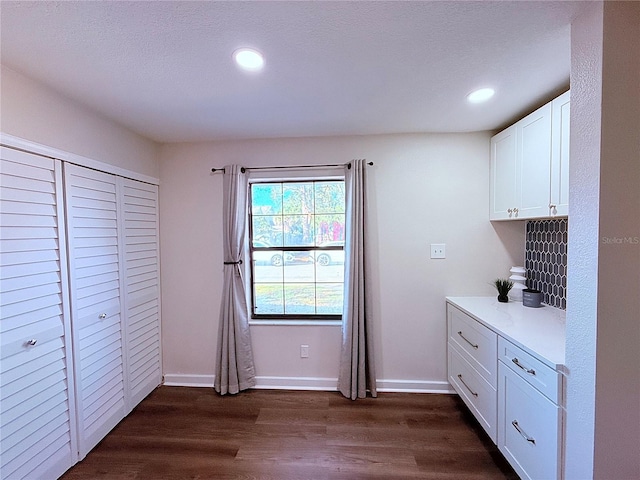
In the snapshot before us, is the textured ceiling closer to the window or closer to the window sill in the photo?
the window

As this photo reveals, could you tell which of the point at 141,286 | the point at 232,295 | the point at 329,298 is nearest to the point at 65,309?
the point at 141,286

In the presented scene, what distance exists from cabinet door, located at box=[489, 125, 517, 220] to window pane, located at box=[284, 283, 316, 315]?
5.73 ft

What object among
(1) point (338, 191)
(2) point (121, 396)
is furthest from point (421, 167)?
(2) point (121, 396)

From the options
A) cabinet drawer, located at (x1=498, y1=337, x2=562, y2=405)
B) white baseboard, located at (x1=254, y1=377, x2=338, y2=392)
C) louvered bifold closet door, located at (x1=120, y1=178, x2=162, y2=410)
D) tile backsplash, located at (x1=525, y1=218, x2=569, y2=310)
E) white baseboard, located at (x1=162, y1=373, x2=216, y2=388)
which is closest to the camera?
cabinet drawer, located at (x1=498, y1=337, x2=562, y2=405)

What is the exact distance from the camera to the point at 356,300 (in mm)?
2268

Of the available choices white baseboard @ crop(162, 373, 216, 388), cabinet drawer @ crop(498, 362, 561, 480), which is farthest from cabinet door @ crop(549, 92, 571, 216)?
white baseboard @ crop(162, 373, 216, 388)

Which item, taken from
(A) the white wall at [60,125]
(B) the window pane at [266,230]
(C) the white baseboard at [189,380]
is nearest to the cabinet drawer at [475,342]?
(B) the window pane at [266,230]

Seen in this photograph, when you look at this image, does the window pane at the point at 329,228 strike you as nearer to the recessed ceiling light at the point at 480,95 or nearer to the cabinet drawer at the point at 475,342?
the cabinet drawer at the point at 475,342

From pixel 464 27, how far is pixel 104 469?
10.1 feet

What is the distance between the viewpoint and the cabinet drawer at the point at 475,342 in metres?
1.65

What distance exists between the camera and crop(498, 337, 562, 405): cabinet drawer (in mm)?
A: 1179

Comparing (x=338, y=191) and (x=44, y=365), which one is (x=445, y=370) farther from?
(x=44, y=365)

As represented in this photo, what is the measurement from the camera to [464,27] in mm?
1111

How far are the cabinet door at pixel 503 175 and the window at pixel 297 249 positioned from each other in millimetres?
1286
